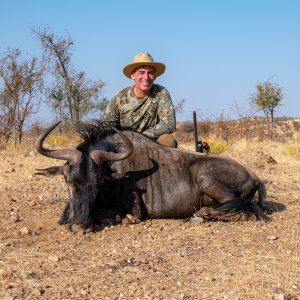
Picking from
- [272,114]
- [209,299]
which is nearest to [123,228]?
[209,299]

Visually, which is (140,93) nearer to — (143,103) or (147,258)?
(143,103)

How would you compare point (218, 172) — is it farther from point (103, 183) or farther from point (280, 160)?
point (280, 160)

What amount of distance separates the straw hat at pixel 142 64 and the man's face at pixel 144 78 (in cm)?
5

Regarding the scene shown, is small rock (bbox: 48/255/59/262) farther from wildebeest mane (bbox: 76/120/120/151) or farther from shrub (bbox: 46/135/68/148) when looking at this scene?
shrub (bbox: 46/135/68/148)

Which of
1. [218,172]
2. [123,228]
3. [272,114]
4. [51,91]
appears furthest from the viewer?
[272,114]

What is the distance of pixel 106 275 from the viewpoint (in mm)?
3293

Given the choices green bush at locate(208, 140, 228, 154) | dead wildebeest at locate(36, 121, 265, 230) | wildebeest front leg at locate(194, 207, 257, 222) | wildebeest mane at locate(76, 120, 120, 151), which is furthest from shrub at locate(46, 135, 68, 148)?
wildebeest front leg at locate(194, 207, 257, 222)

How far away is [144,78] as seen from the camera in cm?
613

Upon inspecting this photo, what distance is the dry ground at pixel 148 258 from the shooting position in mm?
3031

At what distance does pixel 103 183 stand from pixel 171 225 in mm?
799

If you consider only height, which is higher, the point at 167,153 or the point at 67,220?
the point at 167,153

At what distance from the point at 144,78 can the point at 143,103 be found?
12.2 inches

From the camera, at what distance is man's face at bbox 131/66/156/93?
611cm

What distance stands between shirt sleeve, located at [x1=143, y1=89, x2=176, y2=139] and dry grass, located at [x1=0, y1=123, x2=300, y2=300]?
1299 mm
